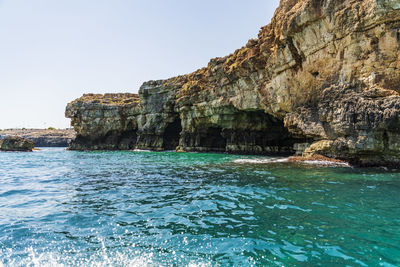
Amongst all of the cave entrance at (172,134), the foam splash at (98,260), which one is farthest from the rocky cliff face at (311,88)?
the foam splash at (98,260)

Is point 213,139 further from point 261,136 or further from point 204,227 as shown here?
point 204,227

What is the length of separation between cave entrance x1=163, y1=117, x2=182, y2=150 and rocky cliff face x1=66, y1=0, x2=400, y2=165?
31.9 feet

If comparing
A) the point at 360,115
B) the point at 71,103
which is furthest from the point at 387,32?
the point at 71,103

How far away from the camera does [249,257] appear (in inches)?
195

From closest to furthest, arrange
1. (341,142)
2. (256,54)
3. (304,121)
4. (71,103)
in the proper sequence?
(341,142) < (304,121) < (256,54) < (71,103)

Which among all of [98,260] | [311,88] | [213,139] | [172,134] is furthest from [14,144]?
[98,260]

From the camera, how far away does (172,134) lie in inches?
2502

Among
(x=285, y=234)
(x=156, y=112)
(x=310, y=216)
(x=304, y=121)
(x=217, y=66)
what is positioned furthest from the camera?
(x=156, y=112)

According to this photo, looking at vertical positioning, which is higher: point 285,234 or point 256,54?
point 256,54

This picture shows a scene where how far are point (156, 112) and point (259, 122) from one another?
84.6 ft

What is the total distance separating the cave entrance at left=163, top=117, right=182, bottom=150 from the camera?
6124 centimetres

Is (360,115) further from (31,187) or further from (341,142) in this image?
(31,187)

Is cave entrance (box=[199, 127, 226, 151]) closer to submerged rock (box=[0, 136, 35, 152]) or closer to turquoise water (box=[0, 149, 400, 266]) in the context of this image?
turquoise water (box=[0, 149, 400, 266])

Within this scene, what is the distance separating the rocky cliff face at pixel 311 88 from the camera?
60.0 feet
